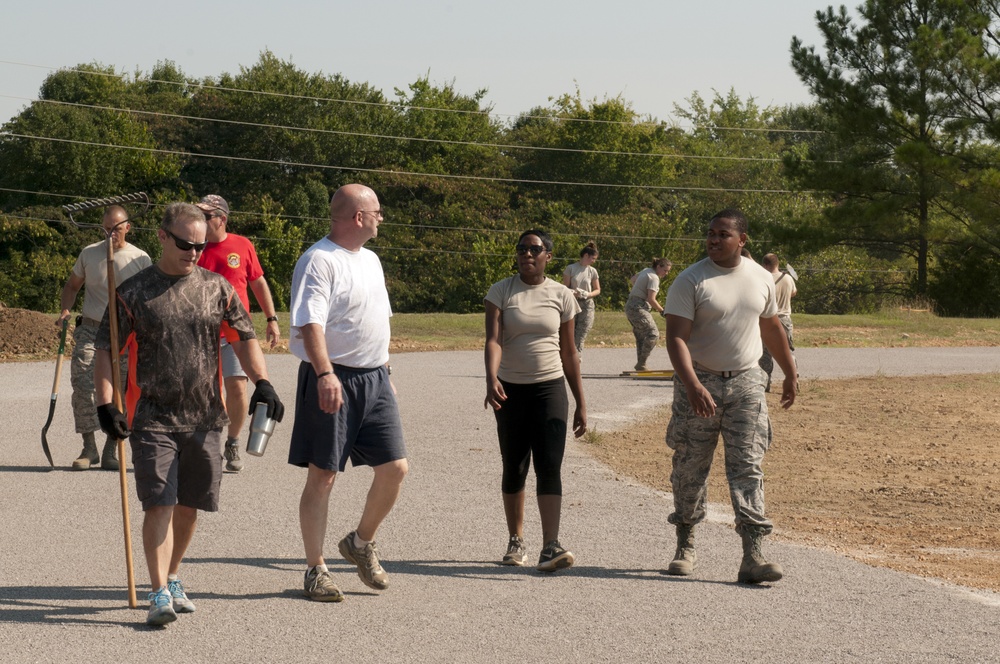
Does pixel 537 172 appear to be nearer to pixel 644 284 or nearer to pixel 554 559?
pixel 644 284

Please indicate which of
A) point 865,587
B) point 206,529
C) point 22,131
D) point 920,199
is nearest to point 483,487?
point 206,529

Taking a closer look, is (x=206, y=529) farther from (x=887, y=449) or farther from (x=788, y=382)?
(x=887, y=449)

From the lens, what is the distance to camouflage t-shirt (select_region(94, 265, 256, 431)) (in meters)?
5.80

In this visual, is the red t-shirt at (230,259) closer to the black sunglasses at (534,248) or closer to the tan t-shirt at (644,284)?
the black sunglasses at (534,248)

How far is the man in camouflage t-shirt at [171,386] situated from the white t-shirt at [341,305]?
0.32 m

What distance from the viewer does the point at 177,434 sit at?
5.86 m

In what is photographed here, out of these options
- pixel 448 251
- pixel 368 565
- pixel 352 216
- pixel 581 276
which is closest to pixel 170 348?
pixel 352 216

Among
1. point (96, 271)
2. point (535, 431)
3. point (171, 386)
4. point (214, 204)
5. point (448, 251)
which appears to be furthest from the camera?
point (448, 251)

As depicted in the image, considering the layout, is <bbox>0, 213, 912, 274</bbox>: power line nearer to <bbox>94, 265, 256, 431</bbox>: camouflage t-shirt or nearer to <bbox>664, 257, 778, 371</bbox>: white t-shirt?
<bbox>664, 257, 778, 371</bbox>: white t-shirt

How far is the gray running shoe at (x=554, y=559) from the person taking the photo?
6.85m

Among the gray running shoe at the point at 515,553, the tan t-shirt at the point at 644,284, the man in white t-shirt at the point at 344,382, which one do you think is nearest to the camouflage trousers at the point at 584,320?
the tan t-shirt at the point at 644,284

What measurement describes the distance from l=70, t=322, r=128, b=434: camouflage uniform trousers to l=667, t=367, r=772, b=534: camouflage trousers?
16.6 feet

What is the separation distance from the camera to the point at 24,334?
24.5 metres

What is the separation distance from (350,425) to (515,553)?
4.47 ft
